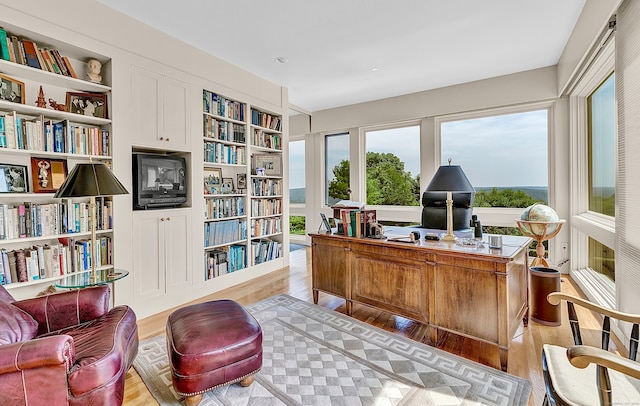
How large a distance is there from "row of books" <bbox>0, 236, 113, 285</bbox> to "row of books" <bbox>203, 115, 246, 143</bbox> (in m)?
1.59

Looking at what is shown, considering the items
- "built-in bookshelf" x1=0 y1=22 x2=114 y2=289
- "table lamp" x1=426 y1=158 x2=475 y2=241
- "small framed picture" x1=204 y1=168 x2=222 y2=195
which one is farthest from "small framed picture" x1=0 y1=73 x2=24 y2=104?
"table lamp" x1=426 y1=158 x2=475 y2=241

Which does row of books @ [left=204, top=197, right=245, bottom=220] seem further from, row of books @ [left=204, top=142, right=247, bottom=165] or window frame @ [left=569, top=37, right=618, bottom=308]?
window frame @ [left=569, top=37, right=618, bottom=308]

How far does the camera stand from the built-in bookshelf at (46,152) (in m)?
2.18

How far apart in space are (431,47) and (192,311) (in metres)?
3.53

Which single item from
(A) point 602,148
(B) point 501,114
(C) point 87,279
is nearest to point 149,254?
(C) point 87,279

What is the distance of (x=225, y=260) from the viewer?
12.4ft

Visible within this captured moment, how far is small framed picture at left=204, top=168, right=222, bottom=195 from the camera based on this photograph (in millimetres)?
3666

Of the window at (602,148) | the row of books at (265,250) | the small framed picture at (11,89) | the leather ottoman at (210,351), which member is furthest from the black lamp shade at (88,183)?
the window at (602,148)

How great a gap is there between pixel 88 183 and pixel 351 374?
220 centimetres

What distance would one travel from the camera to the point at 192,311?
1990mm

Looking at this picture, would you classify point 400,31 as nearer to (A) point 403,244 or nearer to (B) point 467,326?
(A) point 403,244

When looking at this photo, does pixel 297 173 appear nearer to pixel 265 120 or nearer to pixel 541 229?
pixel 265 120

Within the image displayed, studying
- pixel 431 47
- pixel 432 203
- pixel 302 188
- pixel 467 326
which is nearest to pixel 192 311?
pixel 467 326

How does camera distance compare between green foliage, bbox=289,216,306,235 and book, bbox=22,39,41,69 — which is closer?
book, bbox=22,39,41,69
